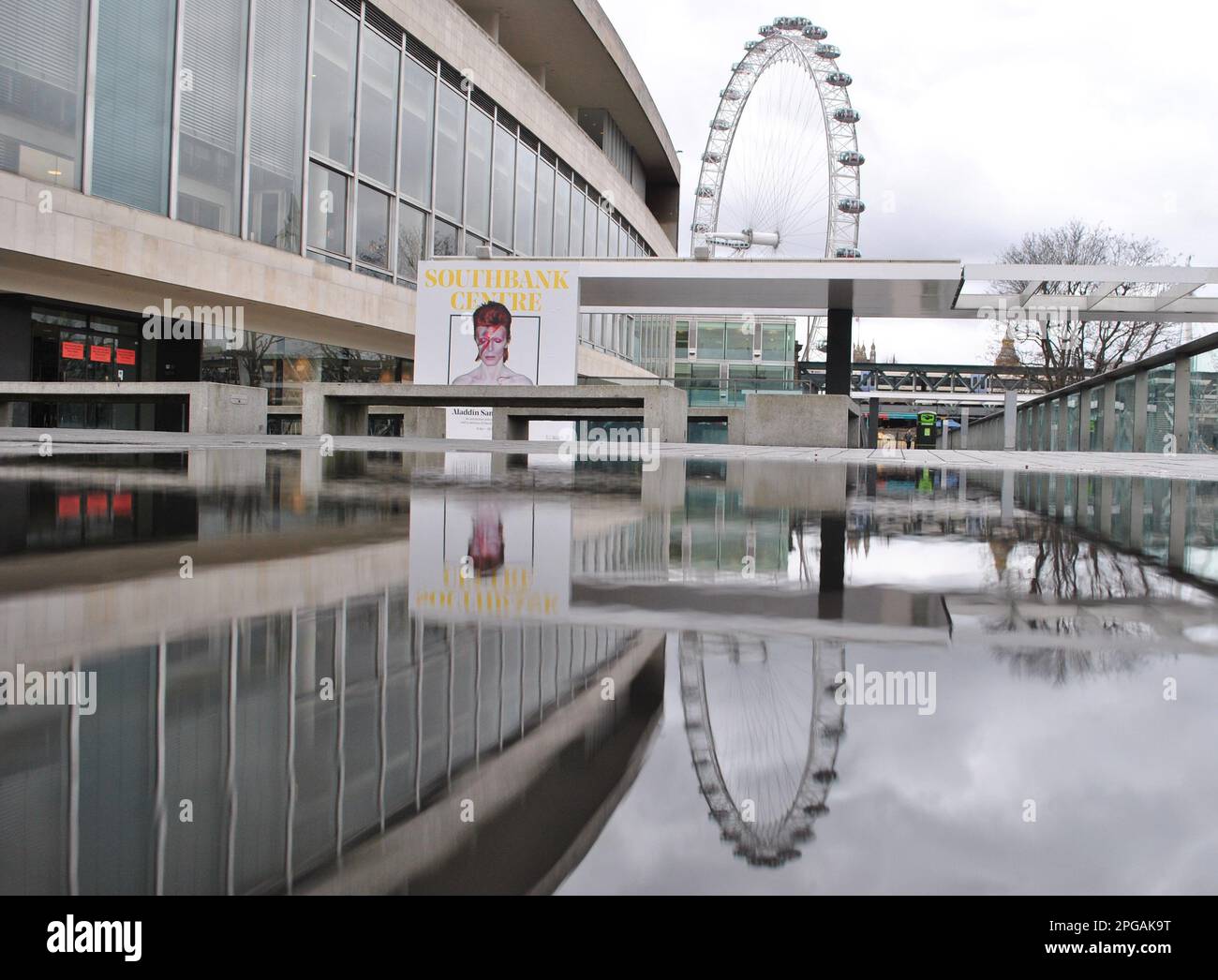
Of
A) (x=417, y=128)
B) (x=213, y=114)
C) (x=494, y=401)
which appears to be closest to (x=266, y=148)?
(x=213, y=114)

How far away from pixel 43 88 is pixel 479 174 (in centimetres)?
1658

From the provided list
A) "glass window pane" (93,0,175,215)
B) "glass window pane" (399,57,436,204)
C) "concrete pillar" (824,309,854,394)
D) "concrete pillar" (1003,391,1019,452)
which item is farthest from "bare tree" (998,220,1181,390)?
"glass window pane" (93,0,175,215)

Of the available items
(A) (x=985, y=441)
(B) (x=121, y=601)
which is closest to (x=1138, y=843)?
(B) (x=121, y=601)

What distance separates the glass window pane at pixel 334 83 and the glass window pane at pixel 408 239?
110 inches

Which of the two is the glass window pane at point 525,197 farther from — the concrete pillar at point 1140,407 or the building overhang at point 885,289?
the concrete pillar at point 1140,407

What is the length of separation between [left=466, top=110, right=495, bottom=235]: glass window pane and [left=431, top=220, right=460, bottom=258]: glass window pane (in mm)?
1102

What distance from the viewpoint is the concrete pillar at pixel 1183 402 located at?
17661 mm

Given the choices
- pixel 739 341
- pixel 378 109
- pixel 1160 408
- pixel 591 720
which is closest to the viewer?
pixel 591 720

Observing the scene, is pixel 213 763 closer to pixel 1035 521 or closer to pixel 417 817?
pixel 417 817

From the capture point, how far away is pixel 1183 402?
18.0 metres

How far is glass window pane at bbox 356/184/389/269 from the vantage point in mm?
27234

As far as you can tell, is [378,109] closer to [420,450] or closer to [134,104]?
[134,104]

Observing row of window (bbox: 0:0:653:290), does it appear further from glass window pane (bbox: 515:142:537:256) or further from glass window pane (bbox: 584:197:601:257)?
glass window pane (bbox: 584:197:601:257)

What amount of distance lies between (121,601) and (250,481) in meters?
4.83
